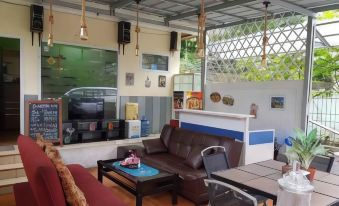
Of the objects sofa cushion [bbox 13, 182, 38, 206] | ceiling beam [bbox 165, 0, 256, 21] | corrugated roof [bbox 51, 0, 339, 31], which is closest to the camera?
sofa cushion [bbox 13, 182, 38, 206]

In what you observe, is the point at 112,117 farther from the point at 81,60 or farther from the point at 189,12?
the point at 189,12

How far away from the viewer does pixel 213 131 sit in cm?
456

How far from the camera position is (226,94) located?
625cm

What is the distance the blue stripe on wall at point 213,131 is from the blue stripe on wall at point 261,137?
19 centimetres

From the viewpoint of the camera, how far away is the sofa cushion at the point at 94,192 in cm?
248

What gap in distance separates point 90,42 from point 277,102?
4.04m

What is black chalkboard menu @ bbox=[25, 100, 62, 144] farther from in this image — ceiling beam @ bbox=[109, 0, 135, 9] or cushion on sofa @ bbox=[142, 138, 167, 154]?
ceiling beam @ bbox=[109, 0, 135, 9]

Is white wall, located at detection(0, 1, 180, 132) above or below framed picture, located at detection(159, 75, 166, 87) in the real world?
above

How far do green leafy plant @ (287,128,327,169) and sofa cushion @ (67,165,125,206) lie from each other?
1.65 m

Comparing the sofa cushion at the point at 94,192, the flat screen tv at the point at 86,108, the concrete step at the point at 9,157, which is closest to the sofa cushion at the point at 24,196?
the sofa cushion at the point at 94,192

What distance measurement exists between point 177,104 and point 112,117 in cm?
159

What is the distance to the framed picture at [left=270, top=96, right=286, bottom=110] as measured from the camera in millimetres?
5156

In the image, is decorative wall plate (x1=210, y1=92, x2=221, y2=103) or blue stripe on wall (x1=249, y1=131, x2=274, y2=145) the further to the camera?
decorative wall plate (x1=210, y1=92, x2=221, y2=103)

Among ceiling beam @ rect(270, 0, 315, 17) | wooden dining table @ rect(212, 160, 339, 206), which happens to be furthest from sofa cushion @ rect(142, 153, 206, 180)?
ceiling beam @ rect(270, 0, 315, 17)
